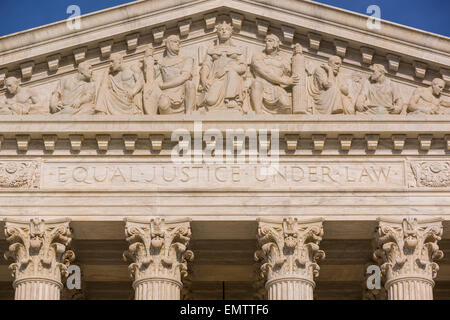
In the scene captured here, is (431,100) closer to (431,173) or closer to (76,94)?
(431,173)

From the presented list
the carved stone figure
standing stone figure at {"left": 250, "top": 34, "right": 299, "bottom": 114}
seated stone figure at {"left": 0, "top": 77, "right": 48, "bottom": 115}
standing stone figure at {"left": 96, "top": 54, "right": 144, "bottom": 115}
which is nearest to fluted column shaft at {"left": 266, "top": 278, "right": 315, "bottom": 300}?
standing stone figure at {"left": 250, "top": 34, "right": 299, "bottom": 114}

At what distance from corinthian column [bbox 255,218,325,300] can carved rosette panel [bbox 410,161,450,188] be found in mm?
3305

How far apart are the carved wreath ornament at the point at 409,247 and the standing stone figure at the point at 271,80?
16.2 feet

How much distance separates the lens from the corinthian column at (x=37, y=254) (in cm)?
4731

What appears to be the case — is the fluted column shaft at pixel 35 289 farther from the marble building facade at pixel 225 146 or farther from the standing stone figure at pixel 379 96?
the standing stone figure at pixel 379 96

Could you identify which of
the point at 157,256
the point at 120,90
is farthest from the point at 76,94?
the point at 157,256

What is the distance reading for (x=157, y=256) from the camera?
4750 centimetres

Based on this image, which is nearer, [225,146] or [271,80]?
[225,146]

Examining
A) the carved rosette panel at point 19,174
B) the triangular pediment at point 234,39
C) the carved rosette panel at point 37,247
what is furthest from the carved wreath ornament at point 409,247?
the carved rosette panel at point 19,174

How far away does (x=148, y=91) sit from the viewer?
49.6m

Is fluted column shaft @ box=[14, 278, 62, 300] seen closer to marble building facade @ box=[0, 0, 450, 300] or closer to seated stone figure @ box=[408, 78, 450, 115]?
marble building facade @ box=[0, 0, 450, 300]

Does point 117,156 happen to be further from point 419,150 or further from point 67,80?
point 419,150

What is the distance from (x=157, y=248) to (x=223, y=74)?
595 cm

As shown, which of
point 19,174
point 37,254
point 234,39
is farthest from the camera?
point 234,39
